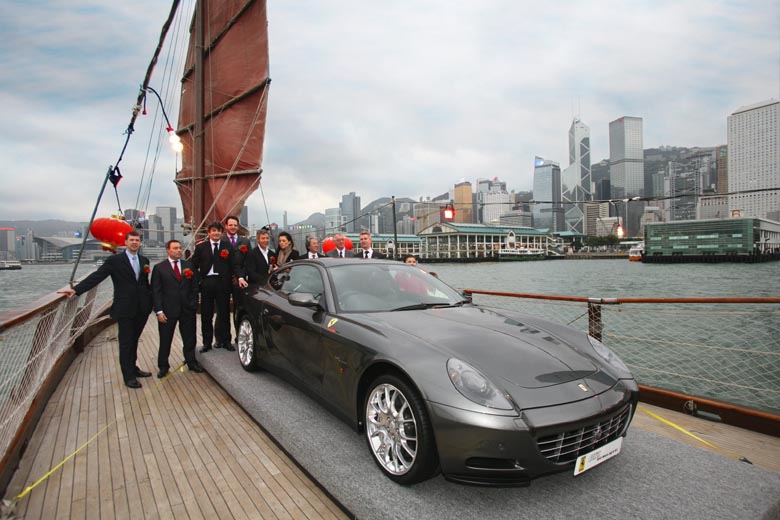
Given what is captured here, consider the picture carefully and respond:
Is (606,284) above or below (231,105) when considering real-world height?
below

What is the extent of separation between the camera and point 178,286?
4605mm

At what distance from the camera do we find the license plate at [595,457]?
6.35 feet

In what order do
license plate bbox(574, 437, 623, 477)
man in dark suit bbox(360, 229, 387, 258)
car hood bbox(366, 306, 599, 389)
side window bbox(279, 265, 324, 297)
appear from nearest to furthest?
license plate bbox(574, 437, 623, 477) → car hood bbox(366, 306, 599, 389) → side window bbox(279, 265, 324, 297) → man in dark suit bbox(360, 229, 387, 258)

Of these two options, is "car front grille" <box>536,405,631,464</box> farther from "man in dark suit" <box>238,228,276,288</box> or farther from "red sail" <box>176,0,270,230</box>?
"red sail" <box>176,0,270,230</box>

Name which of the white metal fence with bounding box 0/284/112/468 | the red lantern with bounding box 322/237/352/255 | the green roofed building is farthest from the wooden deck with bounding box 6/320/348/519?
the green roofed building

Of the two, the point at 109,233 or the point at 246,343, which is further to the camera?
the point at 109,233

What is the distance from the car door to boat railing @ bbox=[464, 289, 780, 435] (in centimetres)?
284

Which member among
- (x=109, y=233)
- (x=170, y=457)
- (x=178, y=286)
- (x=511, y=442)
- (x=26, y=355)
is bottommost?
(x=170, y=457)

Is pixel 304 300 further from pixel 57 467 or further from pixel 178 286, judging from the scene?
pixel 178 286

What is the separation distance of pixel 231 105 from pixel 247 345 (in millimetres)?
10931

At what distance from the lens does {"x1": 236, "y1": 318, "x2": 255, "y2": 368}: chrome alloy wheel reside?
4211mm

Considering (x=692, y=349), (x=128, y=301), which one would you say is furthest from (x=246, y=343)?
(x=692, y=349)

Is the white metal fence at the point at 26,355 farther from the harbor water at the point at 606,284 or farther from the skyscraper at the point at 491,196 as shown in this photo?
the skyscraper at the point at 491,196

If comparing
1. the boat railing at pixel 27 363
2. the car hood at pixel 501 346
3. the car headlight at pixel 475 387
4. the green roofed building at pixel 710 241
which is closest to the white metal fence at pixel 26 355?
the boat railing at pixel 27 363
